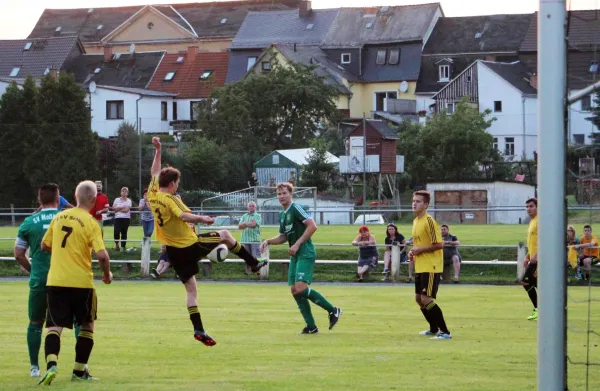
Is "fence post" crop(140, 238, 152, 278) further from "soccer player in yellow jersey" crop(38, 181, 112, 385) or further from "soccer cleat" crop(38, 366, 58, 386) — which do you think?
"soccer cleat" crop(38, 366, 58, 386)

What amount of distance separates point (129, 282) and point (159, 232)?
1746cm

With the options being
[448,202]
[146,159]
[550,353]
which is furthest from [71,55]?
[550,353]

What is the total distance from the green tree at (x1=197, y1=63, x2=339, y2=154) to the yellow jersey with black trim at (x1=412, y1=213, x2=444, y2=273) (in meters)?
60.0

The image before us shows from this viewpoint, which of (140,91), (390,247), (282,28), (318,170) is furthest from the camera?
(282,28)

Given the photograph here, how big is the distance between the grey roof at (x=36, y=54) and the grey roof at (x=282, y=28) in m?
15.2

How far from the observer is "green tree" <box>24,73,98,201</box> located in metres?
64.1

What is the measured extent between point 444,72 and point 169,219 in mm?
84766

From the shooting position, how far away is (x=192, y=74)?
323ft

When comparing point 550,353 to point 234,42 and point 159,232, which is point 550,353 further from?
point 234,42

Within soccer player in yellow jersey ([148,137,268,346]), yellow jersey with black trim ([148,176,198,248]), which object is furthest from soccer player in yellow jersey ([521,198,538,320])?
yellow jersey with black trim ([148,176,198,248])

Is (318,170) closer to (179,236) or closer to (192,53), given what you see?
(192,53)

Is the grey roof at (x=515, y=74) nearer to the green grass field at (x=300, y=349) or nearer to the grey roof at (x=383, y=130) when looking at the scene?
the grey roof at (x=383, y=130)

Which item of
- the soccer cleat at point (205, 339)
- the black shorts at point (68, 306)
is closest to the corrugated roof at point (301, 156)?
the soccer cleat at point (205, 339)

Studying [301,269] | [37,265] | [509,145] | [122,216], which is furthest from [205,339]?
[509,145]
